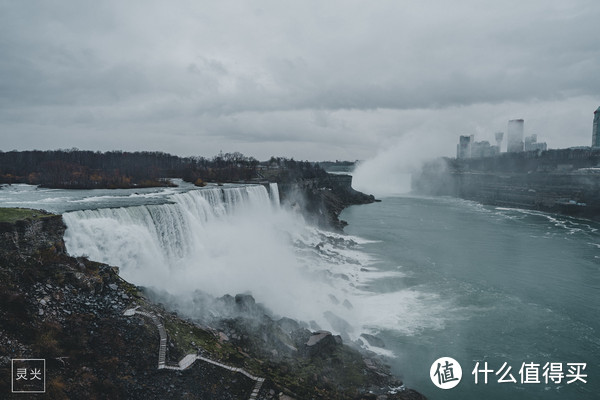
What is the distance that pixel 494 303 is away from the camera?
17250mm

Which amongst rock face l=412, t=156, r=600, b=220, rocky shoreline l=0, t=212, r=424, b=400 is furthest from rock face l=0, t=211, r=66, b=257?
rock face l=412, t=156, r=600, b=220

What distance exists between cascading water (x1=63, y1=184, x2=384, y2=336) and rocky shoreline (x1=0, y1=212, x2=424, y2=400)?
6.66 feet

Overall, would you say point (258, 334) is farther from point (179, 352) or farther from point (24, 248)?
point (24, 248)

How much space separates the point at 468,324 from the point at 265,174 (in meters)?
42.0

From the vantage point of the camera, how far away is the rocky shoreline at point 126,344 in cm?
771

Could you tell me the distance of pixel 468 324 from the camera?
1495 centimetres

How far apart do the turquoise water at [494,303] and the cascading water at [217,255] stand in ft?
9.57

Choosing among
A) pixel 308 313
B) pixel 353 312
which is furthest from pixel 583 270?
pixel 308 313

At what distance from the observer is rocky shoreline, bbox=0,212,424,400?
25.3ft

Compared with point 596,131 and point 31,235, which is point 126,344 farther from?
point 596,131

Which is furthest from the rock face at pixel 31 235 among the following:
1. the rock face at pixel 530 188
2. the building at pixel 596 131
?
the building at pixel 596 131

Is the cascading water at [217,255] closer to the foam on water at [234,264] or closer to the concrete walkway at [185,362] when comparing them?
the foam on water at [234,264]

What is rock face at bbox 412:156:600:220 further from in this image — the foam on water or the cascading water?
the cascading water

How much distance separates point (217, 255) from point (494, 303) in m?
14.2
